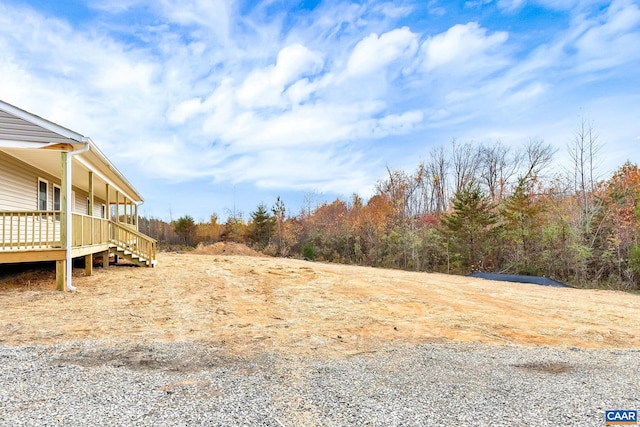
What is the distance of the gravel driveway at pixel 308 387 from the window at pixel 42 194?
27.5ft

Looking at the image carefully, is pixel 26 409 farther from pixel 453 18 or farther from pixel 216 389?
pixel 453 18

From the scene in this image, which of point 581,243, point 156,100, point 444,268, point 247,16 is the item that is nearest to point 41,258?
point 156,100

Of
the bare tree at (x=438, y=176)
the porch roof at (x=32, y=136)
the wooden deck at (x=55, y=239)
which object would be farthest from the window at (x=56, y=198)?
the bare tree at (x=438, y=176)

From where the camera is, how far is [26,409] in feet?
7.91

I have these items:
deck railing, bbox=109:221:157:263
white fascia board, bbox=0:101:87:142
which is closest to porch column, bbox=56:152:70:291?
white fascia board, bbox=0:101:87:142

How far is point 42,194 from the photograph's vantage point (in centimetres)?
1044

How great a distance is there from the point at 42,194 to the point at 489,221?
17.3 m

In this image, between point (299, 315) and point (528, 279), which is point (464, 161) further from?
point (299, 315)

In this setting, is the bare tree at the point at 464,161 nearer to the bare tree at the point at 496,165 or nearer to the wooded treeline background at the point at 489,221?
the wooded treeline background at the point at 489,221

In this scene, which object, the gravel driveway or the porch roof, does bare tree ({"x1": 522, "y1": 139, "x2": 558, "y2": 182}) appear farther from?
the porch roof

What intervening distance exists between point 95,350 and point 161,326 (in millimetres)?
1123

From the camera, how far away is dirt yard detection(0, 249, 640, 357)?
4402 mm

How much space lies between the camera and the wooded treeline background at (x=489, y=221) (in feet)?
41.1

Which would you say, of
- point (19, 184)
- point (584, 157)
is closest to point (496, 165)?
point (584, 157)
